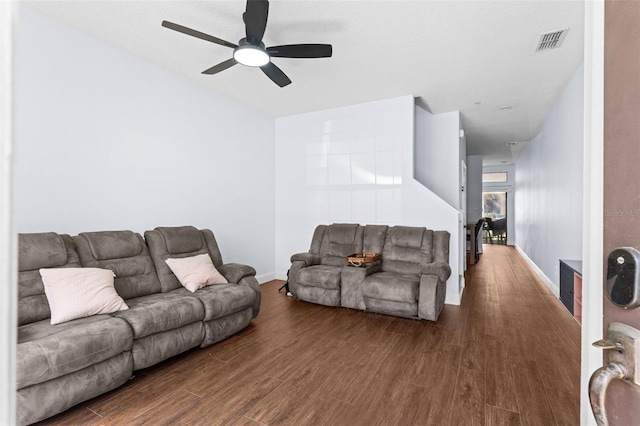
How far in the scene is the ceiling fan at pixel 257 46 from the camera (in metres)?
2.21

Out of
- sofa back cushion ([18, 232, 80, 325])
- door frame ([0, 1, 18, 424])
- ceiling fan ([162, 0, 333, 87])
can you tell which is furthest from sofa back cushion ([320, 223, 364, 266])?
door frame ([0, 1, 18, 424])

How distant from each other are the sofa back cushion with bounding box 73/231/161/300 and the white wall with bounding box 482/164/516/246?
11.0 m

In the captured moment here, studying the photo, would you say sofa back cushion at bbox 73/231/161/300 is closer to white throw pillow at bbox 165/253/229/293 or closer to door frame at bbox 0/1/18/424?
white throw pillow at bbox 165/253/229/293

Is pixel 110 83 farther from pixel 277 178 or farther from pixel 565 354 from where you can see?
pixel 565 354

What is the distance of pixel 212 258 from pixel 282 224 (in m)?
2.19

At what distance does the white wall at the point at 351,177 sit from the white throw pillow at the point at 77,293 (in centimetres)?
334

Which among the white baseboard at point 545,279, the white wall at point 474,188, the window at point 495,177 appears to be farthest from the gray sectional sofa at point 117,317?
the window at point 495,177

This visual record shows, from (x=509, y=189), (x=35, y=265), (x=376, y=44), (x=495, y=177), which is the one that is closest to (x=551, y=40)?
(x=376, y=44)

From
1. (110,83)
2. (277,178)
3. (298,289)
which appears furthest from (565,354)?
(110,83)

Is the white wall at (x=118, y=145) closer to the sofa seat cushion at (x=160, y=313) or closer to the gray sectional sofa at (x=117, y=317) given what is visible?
the gray sectional sofa at (x=117, y=317)

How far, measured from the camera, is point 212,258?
141 inches

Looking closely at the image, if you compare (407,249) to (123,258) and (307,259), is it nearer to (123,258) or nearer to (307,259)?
(307,259)

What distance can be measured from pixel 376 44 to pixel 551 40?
1.65m

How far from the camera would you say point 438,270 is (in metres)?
3.54
